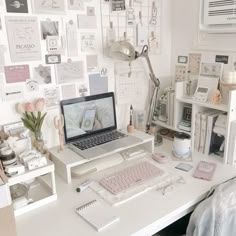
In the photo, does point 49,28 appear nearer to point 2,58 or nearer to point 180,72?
point 2,58

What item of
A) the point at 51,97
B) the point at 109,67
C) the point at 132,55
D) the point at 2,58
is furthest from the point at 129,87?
the point at 2,58

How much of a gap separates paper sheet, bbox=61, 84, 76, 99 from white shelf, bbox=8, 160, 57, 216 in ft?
1.44

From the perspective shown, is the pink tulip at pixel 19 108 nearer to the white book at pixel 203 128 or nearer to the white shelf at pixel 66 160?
the white shelf at pixel 66 160

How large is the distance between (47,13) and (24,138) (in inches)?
24.3

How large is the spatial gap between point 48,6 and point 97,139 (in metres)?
0.72

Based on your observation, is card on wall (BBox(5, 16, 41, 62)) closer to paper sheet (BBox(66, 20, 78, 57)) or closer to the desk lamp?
paper sheet (BBox(66, 20, 78, 57))

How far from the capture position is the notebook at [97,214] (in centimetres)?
97

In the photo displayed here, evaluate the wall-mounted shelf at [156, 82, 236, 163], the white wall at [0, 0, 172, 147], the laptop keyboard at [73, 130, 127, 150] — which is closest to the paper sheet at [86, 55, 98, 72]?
the white wall at [0, 0, 172, 147]

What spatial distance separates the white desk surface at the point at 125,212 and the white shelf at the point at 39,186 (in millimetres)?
24

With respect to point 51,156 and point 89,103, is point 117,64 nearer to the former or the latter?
point 89,103

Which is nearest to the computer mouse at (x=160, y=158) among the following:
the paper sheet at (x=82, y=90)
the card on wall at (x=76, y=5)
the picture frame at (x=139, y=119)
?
the picture frame at (x=139, y=119)

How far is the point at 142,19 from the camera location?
1688 millimetres

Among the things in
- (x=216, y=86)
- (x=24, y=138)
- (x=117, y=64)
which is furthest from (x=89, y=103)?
(x=216, y=86)

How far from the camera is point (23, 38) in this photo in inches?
49.7
